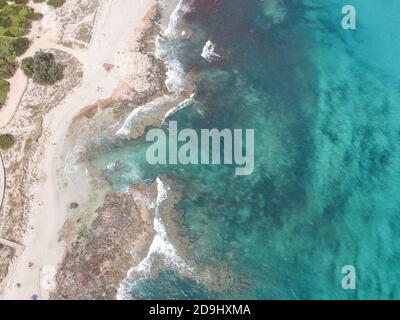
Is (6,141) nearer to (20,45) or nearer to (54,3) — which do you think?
(20,45)

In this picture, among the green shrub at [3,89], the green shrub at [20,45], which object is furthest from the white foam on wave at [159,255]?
the green shrub at [20,45]

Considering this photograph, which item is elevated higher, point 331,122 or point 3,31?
point 3,31

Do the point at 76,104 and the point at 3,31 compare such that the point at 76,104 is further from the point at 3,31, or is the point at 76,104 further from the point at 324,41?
the point at 324,41

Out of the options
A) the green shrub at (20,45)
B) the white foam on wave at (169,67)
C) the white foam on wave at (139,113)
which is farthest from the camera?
the green shrub at (20,45)

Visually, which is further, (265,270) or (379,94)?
(379,94)

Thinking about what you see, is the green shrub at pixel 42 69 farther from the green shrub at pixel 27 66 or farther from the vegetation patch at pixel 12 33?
the vegetation patch at pixel 12 33

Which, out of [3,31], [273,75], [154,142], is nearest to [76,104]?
[154,142]

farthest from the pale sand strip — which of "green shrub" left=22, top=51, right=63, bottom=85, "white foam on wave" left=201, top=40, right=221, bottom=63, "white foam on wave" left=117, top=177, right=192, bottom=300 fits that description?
"white foam on wave" left=201, top=40, right=221, bottom=63
